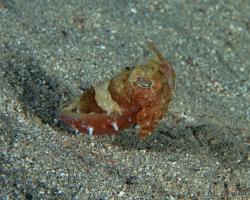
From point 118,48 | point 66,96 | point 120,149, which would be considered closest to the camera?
point 120,149

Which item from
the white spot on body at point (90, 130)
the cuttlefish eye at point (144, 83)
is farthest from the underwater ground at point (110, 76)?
the cuttlefish eye at point (144, 83)

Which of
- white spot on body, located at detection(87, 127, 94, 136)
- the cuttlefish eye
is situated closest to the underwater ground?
white spot on body, located at detection(87, 127, 94, 136)

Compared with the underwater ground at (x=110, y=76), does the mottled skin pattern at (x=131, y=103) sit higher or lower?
higher

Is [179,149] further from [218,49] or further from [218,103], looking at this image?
[218,49]

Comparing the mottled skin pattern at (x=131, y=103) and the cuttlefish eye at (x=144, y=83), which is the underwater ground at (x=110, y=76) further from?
the cuttlefish eye at (x=144, y=83)

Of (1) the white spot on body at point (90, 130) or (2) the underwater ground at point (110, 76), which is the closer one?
(2) the underwater ground at point (110, 76)

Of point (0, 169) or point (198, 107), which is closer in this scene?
point (0, 169)

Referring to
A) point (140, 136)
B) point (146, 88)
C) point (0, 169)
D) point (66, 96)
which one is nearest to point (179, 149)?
point (140, 136)

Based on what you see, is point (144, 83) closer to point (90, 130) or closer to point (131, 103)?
point (131, 103)

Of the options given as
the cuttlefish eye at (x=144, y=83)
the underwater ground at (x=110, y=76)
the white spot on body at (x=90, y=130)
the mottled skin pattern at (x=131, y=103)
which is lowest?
the underwater ground at (x=110, y=76)
